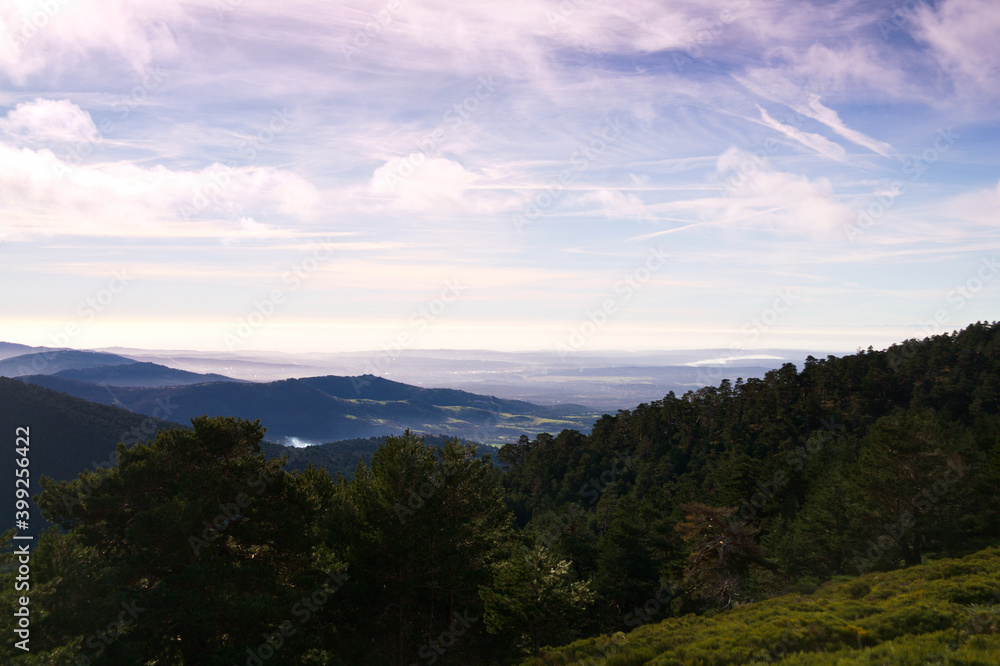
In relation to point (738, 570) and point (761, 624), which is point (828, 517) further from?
point (761, 624)

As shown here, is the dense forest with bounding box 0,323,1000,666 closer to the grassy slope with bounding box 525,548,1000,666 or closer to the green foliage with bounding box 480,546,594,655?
the green foliage with bounding box 480,546,594,655

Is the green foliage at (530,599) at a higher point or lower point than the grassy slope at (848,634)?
lower

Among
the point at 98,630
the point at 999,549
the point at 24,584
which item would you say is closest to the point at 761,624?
the point at 999,549

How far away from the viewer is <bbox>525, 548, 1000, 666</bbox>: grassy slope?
1427cm

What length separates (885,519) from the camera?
38500mm

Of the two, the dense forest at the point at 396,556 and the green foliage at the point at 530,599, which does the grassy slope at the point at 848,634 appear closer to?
the dense forest at the point at 396,556

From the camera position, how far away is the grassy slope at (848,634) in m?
14.3

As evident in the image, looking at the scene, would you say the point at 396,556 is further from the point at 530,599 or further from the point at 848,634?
the point at 848,634

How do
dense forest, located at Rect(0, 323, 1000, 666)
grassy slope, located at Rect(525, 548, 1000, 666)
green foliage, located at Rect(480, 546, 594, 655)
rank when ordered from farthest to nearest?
1. green foliage, located at Rect(480, 546, 594, 655)
2. dense forest, located at Rect(0, 323, 1000, 666)
3. grassy slope, located at Rect(525, 548, 1000, 666)

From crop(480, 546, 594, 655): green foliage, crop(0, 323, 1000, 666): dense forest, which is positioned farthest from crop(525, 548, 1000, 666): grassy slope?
crop(480, 546, 594, 655): green foliage

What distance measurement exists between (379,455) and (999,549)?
38049 mm

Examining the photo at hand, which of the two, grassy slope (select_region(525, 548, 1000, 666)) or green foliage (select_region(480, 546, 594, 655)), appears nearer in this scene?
grassy slope (select_region(525, 548, 1000, 666))

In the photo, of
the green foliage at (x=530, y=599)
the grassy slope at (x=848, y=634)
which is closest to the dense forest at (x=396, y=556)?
the green foliage at (x=530, y=599)

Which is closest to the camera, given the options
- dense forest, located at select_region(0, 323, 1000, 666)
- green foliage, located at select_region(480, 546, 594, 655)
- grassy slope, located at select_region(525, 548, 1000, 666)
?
grassy slope, located at select_region(525, 548, 1000, 666)
